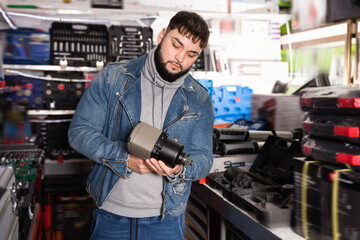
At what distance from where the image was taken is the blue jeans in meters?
1.58

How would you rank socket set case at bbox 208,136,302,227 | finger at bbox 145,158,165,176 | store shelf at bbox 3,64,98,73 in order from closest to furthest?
finger at bbox 145,158,165,176, socket set case at bbox 208,136,302,227, store shelf at bbox 3,64,98,73

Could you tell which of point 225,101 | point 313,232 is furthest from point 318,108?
point 225,101

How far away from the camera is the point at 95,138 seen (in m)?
1.50

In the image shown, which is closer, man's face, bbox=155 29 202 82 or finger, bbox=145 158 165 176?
finger, bbox=145 158 165 176

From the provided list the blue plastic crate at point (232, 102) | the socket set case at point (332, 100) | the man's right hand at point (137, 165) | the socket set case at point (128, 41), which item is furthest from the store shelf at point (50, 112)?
the socket set case at point (332, 100)

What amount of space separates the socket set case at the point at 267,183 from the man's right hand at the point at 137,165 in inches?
20.5

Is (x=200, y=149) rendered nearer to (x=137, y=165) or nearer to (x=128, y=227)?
(x=137, y=165)

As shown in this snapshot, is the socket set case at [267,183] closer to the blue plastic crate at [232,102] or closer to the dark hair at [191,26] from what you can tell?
the dark hair at [191,26]

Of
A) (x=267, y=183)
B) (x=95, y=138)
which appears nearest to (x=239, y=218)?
(x=267, y=183)

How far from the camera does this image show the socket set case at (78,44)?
11.8 feet

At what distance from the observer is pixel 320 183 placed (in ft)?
4.42

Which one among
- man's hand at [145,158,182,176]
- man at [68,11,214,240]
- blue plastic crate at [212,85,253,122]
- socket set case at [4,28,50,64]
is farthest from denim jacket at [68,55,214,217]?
socket set case at [4,28,50,64]

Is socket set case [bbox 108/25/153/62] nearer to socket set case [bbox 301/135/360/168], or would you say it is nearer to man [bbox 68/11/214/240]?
man [bbox 68/11/214/240]

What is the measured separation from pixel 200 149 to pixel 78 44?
2.38 m
